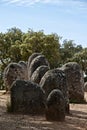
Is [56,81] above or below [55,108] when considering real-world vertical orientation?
above

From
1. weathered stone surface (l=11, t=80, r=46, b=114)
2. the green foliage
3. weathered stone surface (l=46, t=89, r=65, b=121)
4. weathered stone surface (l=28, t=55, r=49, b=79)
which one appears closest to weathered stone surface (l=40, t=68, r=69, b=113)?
weathered stone surface (l=11, t=80, r=46, b=114)

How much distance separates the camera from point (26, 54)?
5206 centimetres

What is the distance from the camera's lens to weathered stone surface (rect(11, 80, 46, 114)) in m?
16.6

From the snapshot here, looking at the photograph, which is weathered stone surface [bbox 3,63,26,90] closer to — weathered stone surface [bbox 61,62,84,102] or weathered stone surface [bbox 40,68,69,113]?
weathered stone surface [bbox 61,62,84,102]

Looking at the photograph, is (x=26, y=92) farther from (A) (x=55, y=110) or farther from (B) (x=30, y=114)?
(A) (x=55, y=110)

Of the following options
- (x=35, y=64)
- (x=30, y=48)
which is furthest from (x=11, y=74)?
(x=30, y=48)

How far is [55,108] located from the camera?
1515cm

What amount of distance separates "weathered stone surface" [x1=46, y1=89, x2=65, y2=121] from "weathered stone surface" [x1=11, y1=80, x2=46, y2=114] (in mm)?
1317

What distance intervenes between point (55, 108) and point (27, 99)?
189cm

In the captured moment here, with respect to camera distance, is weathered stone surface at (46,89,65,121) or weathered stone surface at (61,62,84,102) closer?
weathered stone surface at (46,89,65,121)

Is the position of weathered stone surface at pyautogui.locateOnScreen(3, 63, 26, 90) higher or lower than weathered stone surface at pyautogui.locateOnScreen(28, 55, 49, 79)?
lower

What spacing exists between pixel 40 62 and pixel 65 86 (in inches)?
369

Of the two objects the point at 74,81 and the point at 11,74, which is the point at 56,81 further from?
the point at 11,74

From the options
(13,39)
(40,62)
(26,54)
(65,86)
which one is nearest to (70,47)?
(13,39)
